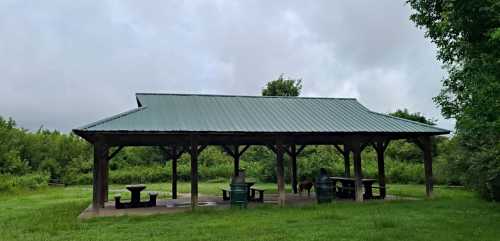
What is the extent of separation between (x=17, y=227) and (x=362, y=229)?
23.2 ft

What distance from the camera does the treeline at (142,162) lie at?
24.5m

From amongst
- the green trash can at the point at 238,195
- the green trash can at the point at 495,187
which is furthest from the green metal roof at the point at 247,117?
the green trash can at the point at 495,187

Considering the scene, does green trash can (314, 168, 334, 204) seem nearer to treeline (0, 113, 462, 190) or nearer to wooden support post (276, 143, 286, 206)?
wooden support post (276, 143, 286, 206)

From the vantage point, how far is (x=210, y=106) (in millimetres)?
13711

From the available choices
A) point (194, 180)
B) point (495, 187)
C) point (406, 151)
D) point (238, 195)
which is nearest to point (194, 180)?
point (194, 180)

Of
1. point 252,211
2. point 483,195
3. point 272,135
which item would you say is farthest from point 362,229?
point 483,195

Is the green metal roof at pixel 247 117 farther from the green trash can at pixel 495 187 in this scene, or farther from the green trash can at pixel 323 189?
the green trash can at pixel 495 187

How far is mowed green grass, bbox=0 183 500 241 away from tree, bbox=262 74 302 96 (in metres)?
24.6

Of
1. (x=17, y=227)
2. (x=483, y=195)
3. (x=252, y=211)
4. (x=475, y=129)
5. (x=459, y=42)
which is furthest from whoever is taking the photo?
(x=483, y=195)

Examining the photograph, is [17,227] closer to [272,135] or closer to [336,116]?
[272,135]

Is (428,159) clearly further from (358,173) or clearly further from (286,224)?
(286,224)

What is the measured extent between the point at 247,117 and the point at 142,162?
72.4ft

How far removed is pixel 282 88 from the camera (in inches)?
1432

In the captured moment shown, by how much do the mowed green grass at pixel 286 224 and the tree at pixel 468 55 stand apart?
1995 millimetres
